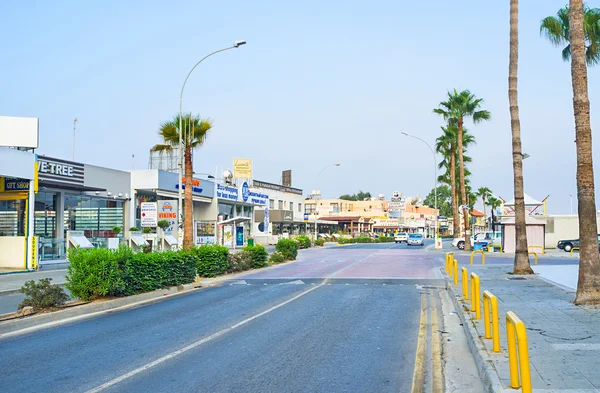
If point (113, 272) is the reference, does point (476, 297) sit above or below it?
below

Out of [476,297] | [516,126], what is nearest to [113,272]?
[476,297]

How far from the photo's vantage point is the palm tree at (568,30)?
62.4ft

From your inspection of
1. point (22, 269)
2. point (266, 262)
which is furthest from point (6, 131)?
point (266, 262)

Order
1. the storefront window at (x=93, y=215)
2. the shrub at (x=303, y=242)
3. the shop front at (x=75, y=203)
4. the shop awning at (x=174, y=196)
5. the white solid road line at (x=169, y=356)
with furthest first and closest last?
the shrub at (x=303, y=242) < the shop awning at (x=174, y=196) < the storefront window at (x=93, y=215) < the shop front at (x=75, y=203) < the white solid road line at (x=169, y=356)

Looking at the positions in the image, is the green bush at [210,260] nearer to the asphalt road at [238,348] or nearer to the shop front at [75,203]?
the asphalt road at [238,348]

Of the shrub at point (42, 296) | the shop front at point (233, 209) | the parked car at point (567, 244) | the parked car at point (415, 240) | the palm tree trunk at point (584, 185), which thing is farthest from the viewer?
the parked car at point (415, 240)

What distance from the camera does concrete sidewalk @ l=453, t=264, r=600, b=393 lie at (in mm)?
6602

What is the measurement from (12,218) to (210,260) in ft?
37.0

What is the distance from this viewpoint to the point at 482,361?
7707mm

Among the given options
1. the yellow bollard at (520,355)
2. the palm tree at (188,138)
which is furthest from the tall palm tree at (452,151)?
the yellow bollard at (520,355)

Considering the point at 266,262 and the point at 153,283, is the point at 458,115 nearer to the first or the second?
the point at 266,262

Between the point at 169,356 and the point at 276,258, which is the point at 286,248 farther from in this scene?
the point at 169,356

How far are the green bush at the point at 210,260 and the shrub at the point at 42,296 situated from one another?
31.0ft

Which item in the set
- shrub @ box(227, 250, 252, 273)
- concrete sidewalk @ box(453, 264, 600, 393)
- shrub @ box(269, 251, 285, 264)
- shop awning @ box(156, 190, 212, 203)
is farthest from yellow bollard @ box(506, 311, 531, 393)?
shop awning @ box(156, 190, 212, 203)
